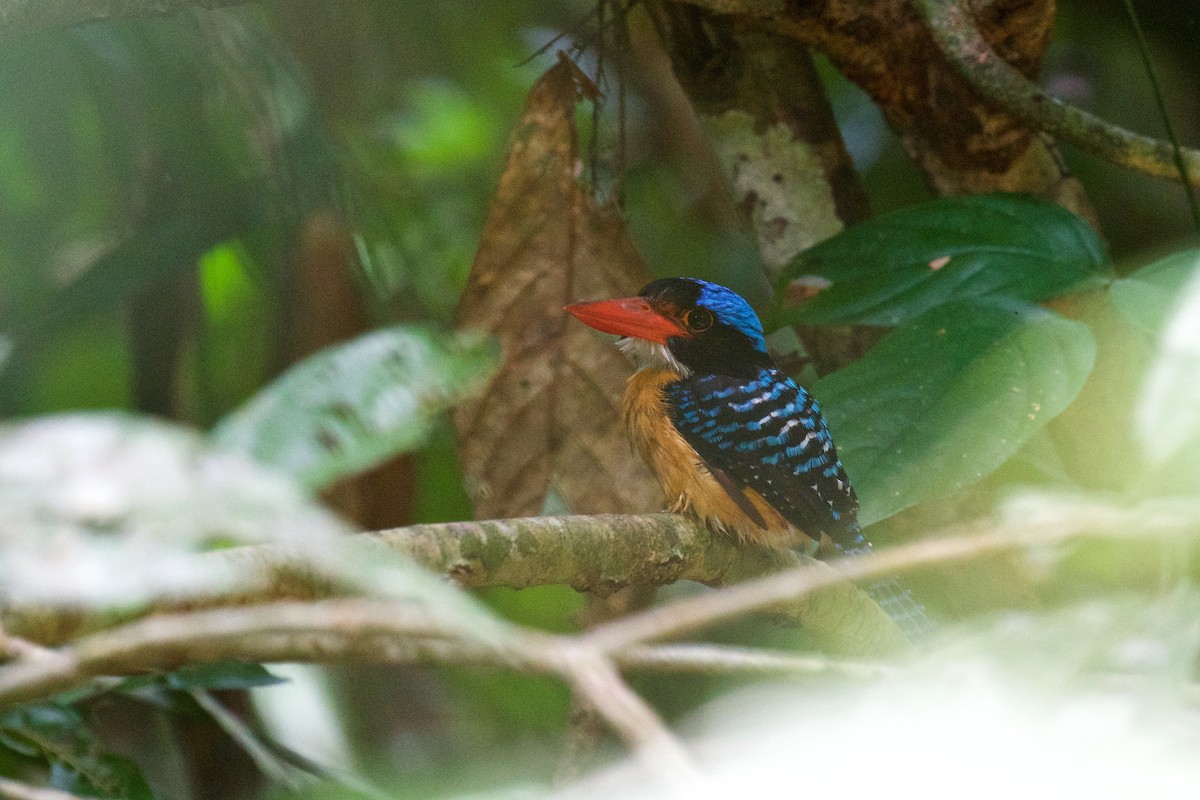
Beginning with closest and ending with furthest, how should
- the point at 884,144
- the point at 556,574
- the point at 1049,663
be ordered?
the point at 1049,663
the point at 556,574
the point at 884,144

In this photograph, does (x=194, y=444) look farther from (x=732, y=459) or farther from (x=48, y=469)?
(x=732, y=459)

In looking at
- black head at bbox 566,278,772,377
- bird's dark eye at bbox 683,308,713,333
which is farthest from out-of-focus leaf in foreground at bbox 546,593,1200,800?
bird's dark eye at bbox 683,308,713,333

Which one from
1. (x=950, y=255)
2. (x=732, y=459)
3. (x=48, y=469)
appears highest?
(x=48, y=469)

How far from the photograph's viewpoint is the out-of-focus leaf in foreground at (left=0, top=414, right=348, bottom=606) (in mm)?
741

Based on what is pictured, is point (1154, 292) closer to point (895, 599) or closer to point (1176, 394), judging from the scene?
point (895, 599)

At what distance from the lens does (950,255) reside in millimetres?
2359

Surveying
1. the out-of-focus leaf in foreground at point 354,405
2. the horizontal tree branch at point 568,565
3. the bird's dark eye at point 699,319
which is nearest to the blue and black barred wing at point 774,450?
the horizontal tree branch at point 568,565

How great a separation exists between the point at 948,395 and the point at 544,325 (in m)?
1.00

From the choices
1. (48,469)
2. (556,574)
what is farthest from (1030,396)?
(48,469)

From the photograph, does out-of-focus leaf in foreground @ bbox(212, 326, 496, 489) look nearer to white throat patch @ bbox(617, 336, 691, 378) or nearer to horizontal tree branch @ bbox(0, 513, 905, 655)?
horizontal tree branch @ bbox(0, 513, 905, 655)

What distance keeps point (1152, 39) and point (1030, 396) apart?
6.59ft

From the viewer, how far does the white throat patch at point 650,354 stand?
2.70m

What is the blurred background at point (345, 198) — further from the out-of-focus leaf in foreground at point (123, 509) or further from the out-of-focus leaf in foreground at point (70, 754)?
the out-of-focus leaf in foreground at point (123, 509)

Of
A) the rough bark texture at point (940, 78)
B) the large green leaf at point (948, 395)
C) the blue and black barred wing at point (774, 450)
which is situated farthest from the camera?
the rough bark texture at point (940, 78)
